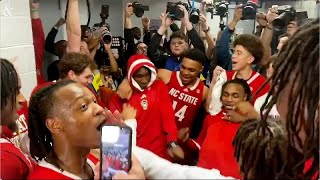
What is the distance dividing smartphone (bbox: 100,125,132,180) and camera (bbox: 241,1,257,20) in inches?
61.5

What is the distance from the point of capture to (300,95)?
51 centimetres

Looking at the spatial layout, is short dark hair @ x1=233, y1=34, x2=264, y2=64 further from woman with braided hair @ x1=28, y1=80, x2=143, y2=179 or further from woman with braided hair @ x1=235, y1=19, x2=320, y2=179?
woman with braided hair @ x1=235, y1=19, x2=320, y2=179

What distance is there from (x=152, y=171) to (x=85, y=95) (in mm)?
318

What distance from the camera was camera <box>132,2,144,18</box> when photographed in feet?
7.45

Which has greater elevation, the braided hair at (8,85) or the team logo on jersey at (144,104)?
the braided hair at (8,85)

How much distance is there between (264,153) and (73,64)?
1.17 meters

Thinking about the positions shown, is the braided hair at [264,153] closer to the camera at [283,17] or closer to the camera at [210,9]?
the camera at [283,17]

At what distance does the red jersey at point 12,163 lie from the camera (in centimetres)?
86

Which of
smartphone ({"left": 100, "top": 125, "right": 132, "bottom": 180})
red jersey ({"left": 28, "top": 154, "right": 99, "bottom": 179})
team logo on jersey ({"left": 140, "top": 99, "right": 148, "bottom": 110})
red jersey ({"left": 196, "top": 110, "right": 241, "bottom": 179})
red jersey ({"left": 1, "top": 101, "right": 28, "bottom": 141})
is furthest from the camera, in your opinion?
team logo on jersey ({"left": 140, "top": 99, "right": 148, "bottom": 110})

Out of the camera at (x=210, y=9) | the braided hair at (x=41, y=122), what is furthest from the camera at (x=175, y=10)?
the braided hair at (x=41, y=122)

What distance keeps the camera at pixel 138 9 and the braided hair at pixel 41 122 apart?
1401 mm

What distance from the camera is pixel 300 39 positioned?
0.52m

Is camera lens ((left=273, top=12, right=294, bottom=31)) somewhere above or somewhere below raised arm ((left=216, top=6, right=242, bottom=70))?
above

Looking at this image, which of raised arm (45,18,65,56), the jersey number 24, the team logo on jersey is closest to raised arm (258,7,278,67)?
the jersey number 24
